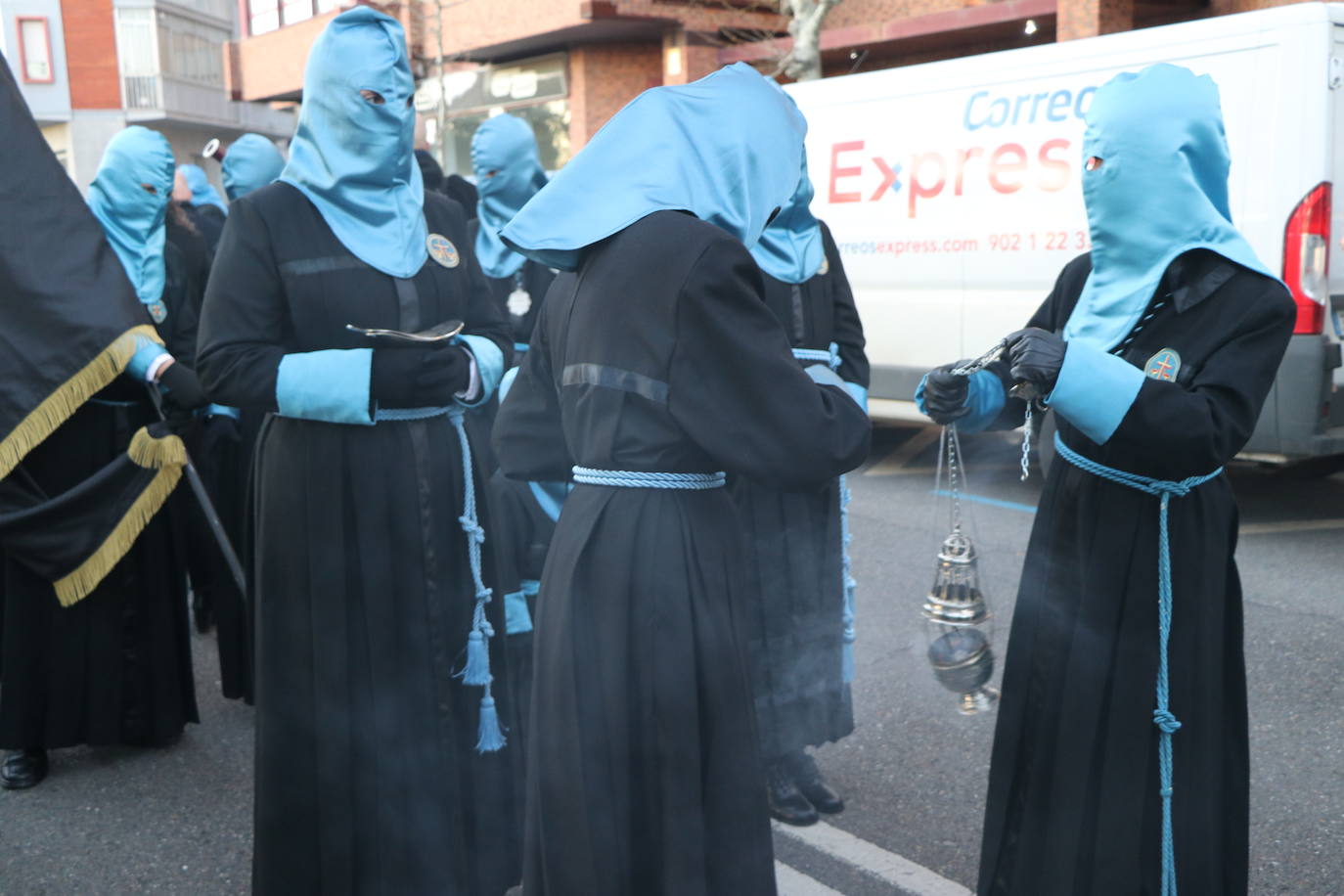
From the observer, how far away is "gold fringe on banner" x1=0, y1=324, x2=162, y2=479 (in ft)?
12.4

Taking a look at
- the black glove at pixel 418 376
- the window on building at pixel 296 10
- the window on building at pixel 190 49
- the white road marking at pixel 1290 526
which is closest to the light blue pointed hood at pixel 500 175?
the black glove at pixel 418 376

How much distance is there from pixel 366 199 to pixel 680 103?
3.55 feet

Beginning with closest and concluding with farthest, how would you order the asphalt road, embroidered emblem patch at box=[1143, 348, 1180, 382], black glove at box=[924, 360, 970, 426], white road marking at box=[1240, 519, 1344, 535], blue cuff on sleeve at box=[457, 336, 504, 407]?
1. embroidered emblem patch at box=[1143, 348, 1180, 382]
2. black glove at box=[924, 360, 970, 426]
3. blue cuff on sleeve at box=[457, 336, 504, 407]
4. the asphalt road
5. white road marking at box=[1240, 519, 1344, 535]

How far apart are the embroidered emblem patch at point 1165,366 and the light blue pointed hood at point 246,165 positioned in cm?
531

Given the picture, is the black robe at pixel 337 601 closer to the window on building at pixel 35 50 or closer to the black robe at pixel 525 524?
the black robe at pixel 525 524

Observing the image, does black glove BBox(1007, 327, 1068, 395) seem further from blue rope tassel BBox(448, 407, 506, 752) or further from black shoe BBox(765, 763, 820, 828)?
black shoe BBox(765, 763, 820, 828)

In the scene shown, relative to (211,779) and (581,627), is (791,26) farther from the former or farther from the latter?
(581,627)

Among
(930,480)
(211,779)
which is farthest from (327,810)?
(930,480)

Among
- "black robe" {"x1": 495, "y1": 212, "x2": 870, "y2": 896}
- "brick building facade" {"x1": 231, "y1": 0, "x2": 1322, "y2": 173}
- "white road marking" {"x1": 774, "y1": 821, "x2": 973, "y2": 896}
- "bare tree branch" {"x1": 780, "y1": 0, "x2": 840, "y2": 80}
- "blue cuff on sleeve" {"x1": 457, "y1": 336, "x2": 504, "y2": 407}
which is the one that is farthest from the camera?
"bare tree branch" {"x1": 780, "y1": 0, "x2": 840, "y2": 80}

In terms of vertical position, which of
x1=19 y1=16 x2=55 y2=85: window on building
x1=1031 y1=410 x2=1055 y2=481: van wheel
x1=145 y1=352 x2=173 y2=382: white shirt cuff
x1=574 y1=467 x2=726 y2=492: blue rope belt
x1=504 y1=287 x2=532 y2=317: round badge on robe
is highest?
x1=19 y1=16 x2=55 y2=85: window on building

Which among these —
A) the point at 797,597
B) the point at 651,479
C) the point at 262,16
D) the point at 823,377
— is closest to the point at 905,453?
the point at 797,597

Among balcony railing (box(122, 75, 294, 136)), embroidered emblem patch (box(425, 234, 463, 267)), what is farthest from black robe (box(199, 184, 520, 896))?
balcony railing (box(122, 75, 294, 136))

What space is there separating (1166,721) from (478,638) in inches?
62.5

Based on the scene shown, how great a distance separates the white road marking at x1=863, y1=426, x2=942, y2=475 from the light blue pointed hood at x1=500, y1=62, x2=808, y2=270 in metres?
6.80
